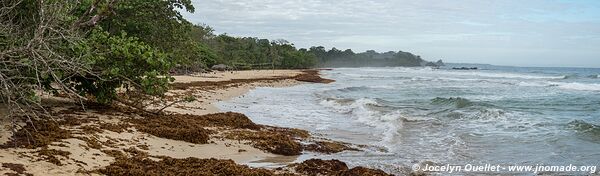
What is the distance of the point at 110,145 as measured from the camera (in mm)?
7250

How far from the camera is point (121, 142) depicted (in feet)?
25.1

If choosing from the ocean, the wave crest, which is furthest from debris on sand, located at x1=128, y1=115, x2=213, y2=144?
the wave crest

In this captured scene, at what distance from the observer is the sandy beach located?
19.2ft

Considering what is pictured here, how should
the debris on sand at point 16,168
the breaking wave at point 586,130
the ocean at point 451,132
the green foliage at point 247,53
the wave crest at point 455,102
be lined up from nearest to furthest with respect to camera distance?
the debris on sand at point 16,168 → the ocean at point 451,132 → the breaking wave at point 586,130 → the wave crest at point 455,102 → the green foliage at point 247,53

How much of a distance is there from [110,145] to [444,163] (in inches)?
210

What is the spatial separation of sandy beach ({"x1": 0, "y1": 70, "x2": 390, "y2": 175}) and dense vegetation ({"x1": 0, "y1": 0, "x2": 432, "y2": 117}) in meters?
0.43

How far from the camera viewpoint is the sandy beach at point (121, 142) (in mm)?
5863

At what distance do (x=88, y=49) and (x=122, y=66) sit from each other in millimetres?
1327

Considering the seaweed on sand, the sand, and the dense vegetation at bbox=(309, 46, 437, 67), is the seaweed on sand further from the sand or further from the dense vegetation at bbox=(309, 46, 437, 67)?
the dense vegetation at bbox=(309, 46, 437, 67)

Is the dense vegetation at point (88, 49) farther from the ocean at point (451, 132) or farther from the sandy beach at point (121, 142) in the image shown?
the ocean at point (451, 132)

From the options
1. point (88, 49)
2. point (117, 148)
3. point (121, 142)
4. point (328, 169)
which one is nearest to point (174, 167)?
point (117, 148)

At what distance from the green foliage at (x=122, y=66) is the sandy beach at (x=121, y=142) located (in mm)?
582

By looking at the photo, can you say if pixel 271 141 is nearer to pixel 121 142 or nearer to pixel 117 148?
pixel 121 142

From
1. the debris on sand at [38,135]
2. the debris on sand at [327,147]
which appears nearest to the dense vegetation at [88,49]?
the debris on sand at [38,135]
